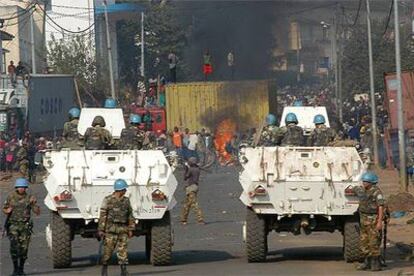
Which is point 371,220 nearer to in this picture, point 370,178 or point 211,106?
point 370,178

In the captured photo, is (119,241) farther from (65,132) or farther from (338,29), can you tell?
(338,29)

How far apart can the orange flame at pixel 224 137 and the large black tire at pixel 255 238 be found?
29.5m

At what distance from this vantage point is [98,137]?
18.6m

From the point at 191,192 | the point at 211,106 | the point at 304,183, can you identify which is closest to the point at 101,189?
the point at 304,183

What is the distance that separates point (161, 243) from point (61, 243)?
144 centimetres

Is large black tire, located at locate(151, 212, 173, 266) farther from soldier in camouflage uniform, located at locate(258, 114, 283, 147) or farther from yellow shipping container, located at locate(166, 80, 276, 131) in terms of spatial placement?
yellow shipping container, located at locate(166, 80, 276, 131)

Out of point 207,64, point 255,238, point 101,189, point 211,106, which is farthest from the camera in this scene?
point 211,106

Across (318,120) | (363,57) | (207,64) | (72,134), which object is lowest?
(72,134)

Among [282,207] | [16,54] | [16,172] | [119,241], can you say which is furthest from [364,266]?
[16,54]

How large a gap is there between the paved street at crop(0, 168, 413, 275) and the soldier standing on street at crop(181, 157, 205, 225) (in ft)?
0.89

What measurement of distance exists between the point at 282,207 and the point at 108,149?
2.89m

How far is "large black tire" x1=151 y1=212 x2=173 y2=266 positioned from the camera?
17.7 m

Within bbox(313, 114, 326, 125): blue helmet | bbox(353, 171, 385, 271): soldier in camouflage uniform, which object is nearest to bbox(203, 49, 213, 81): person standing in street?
bbox(313, 114, 326, 125): blue helmet

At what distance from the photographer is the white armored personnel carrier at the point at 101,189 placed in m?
17.5
